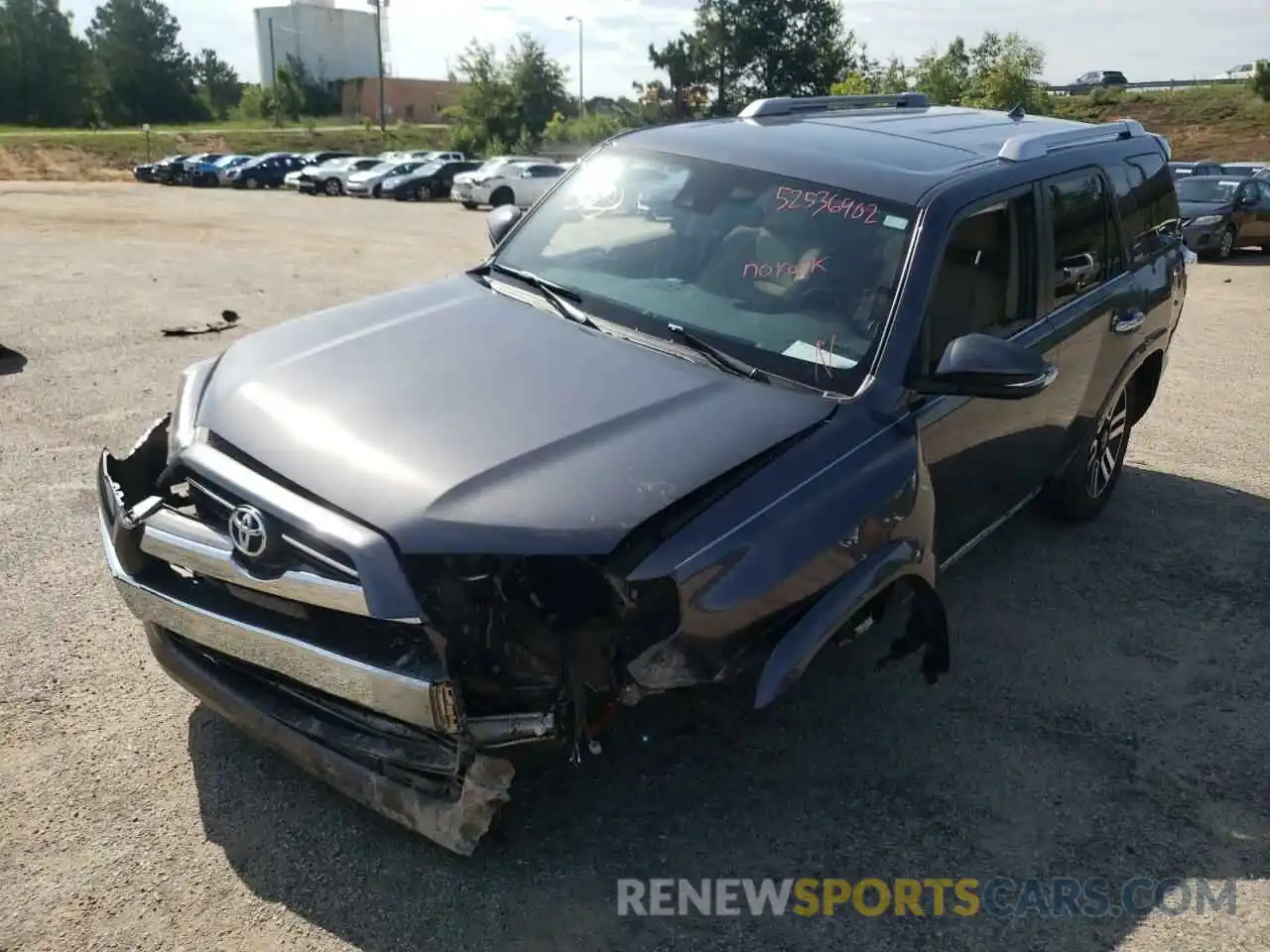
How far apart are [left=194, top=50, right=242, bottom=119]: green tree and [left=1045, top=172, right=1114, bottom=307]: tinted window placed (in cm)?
10326

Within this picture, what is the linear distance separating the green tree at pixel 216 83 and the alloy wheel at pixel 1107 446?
338 feet

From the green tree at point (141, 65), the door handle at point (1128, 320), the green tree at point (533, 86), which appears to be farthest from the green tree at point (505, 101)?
the door handle at point (1128, 320)

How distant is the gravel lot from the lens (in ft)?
9.40

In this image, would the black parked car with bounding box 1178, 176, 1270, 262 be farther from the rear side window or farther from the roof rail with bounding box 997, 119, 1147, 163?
the roof rail with bounding box 997, 119, 1147, 163

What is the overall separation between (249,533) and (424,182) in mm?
33991

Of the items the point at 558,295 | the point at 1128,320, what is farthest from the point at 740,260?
the point at 1128,320

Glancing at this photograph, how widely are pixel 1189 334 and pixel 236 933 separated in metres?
11.0

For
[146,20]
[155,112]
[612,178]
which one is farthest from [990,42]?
[146,20]

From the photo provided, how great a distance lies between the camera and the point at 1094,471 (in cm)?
558

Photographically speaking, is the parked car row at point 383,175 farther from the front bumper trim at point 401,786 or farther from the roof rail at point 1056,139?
the front bumper trim at point 401,786

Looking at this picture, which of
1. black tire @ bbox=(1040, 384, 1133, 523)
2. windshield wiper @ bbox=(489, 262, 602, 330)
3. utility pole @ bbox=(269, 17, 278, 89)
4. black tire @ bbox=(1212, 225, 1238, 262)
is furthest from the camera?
utility pole @ bbox=(269, 17, 278, 89)

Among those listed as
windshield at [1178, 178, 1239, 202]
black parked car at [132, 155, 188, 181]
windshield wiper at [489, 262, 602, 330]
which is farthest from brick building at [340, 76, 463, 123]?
windshield wiper at [489, 262, 602, 330]

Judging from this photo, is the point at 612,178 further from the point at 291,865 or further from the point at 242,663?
the point at 291,865

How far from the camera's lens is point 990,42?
37375 mm
